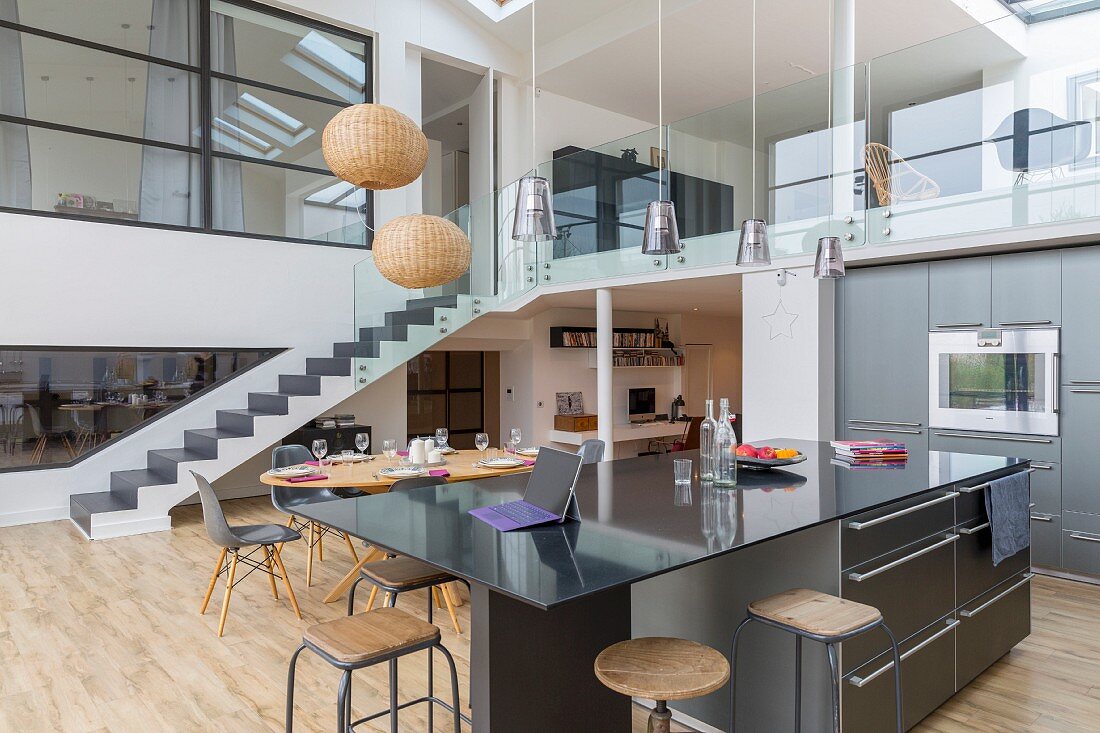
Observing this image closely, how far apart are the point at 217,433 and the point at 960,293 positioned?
261 inches

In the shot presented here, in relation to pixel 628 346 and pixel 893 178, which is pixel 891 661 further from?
pixel 628 346

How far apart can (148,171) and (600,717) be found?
7.16m

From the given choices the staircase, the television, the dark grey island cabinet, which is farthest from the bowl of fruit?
the television

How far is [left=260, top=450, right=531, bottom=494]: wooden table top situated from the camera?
4469mm

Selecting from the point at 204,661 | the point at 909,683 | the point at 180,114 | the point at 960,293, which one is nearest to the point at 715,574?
the point at 909,683

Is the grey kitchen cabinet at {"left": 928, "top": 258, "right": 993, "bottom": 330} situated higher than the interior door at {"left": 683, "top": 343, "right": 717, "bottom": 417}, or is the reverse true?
the grey kitchen cabinet at {"left": 928, "top": 258, "right": 993, "bottom": 330}

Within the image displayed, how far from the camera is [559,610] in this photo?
87.9 inches

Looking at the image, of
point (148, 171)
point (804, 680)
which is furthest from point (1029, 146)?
point (148, 171)

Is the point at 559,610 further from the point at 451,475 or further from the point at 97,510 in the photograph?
the point at 97,510

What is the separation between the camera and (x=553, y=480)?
7.82 feet

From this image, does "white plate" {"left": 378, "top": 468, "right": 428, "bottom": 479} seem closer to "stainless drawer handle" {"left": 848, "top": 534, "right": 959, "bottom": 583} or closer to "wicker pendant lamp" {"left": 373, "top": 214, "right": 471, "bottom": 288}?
"wicker pendant lamp" {"left": 373, "top": 214, "right": 471, "bottom": 288}

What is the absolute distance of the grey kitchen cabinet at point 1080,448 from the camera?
15.3ft

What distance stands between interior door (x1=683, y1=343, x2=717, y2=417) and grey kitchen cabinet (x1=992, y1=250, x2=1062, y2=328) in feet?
20.4

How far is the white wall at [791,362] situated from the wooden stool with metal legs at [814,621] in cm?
379
